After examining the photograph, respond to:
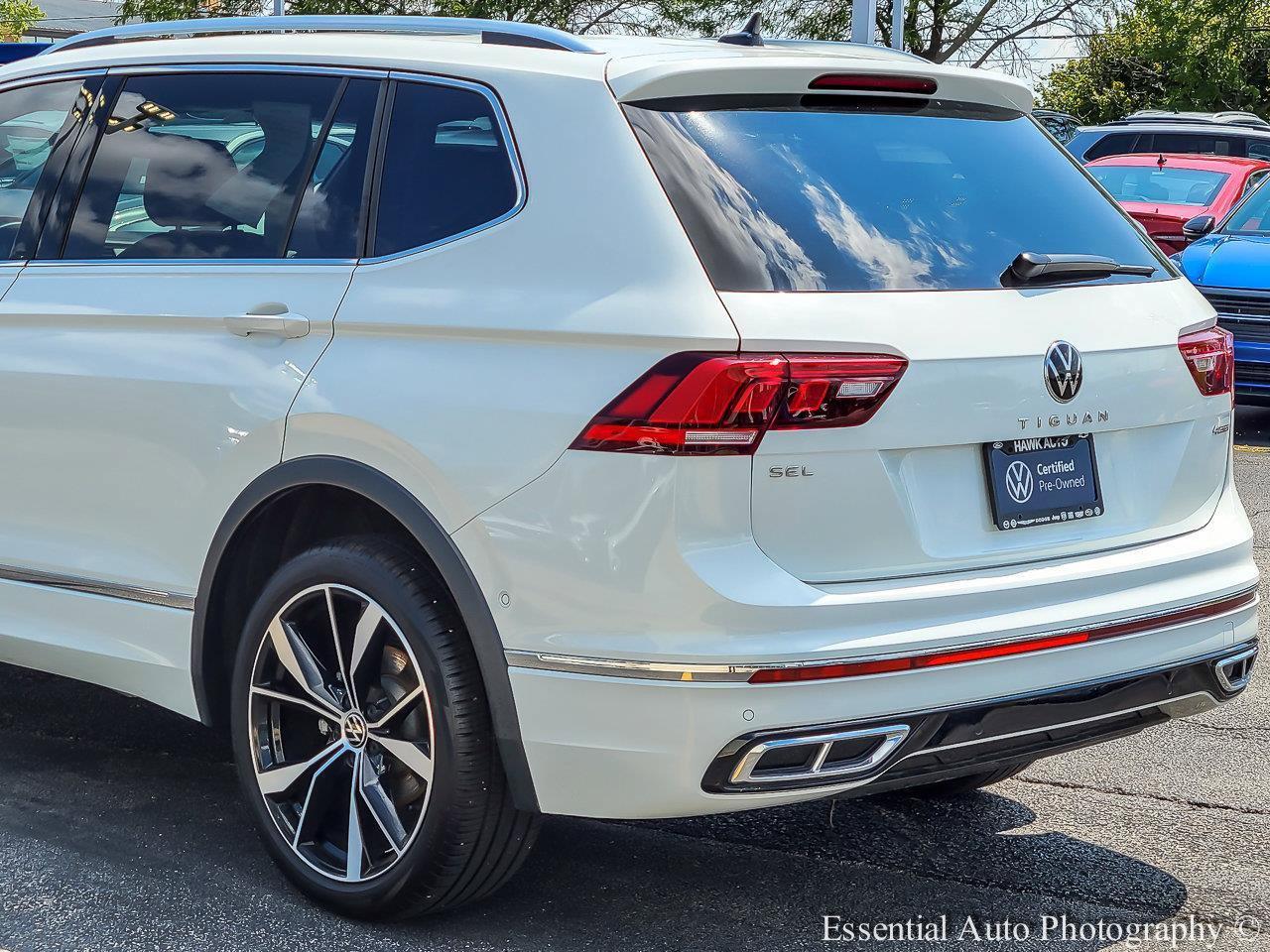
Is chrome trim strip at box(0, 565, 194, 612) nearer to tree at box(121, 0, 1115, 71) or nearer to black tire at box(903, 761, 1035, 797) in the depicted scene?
black tire at box(903, 761, 1035, 797)

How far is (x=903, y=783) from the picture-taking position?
3.18m

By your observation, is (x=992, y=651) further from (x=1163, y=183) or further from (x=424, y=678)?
(x=1163, y=183)

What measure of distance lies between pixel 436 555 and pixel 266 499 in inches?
20.4

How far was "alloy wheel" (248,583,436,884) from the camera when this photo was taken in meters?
3.44

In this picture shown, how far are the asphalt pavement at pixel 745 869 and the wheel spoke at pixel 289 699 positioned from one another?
1.43ft

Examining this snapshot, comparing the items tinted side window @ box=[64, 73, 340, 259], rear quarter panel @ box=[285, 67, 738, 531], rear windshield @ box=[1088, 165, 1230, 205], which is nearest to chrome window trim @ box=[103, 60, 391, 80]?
tinted side window @ box=[64, 73, 340, 259]

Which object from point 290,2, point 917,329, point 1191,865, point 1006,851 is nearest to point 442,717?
point 917,329

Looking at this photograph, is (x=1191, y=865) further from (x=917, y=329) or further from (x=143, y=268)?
(x=143, y=268)

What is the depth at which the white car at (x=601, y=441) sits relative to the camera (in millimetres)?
3023

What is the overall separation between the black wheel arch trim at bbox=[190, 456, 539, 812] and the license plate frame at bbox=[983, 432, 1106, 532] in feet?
3.23

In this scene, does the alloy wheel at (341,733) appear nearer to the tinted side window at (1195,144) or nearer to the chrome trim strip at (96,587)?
the chrome trim strip at (96,587)

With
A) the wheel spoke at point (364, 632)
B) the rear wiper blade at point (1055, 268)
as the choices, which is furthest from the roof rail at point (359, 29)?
the wheel spoke at point (364, 632)

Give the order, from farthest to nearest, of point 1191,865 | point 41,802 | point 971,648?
point 41,802, point 1191,865, point 971,648

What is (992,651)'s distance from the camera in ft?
10.4
